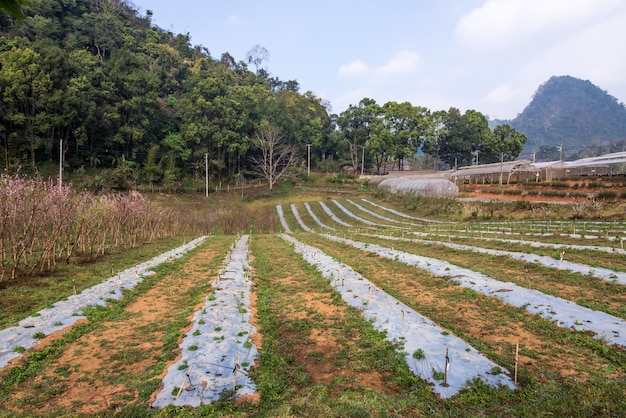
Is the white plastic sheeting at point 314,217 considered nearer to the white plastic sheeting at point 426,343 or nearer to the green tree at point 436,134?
the white plastic sheeting at point 426,343

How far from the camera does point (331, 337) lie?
604 centimetres

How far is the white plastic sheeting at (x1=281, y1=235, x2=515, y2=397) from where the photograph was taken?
14.3ft

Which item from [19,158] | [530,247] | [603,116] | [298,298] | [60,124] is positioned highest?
[603,116]

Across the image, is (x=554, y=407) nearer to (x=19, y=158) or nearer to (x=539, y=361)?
(x=539, y=361)

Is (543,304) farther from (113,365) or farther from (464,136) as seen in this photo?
(464,136)

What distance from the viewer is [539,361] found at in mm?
4895

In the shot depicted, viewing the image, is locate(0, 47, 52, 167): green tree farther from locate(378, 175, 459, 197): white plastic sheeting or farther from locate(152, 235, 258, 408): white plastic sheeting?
locate(378, 175, 459, 197): white plastic sheeting

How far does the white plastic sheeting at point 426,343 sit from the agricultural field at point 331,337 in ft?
Result: 0.09

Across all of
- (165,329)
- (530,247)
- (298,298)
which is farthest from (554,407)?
(530,247)

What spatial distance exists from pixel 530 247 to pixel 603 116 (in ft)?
458

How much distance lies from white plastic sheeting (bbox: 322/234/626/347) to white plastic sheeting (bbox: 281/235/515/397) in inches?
91.4

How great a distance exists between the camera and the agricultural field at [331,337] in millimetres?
3961

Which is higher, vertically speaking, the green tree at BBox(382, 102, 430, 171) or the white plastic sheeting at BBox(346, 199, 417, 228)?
the green tree at BBox(382, 102, 430, 171)

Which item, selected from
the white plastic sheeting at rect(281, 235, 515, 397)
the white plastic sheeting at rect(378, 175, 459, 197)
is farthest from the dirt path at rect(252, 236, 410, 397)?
the white plastic sheeting at rect(378, 175, 459, 197)
